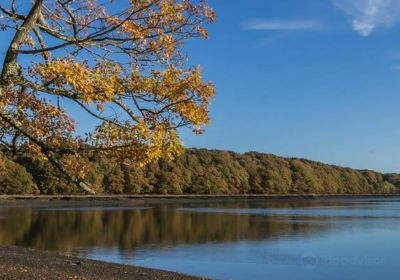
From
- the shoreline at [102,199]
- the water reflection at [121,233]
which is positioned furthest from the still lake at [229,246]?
the shoreline at [102,199]

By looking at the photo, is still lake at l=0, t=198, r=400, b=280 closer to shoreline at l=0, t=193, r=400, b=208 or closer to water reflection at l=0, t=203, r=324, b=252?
water reflection at l=0, t=203, r=324, b=252

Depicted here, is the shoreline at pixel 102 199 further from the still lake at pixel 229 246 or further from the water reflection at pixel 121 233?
the still lake at pixel 229 246

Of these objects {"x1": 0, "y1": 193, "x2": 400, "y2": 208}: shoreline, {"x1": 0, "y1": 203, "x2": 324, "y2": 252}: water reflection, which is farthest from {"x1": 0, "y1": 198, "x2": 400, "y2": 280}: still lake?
{"x1": 0, "y1": 193, "x2": 400, "y2": 208}: shoreline

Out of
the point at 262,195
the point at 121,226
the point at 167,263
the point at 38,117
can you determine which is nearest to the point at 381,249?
the point at 167,263

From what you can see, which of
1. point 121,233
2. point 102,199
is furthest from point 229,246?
point 102,199

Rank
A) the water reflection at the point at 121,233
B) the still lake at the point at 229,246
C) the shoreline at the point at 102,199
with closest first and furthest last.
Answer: the still lake at the point at 229,246 < the water reflection at the point at 121,233 < the shoreline at the point at 102,199

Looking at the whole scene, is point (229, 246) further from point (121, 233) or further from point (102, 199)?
point (102, 199)

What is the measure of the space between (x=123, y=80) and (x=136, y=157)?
5.29 ft

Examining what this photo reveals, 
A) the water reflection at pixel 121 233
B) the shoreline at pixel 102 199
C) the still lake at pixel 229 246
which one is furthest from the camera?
the shoreline at pixel 102 199

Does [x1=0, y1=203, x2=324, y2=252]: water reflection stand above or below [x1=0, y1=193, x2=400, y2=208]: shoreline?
below

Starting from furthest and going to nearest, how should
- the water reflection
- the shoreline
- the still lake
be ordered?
the shoreline → the water reflection → the still lake

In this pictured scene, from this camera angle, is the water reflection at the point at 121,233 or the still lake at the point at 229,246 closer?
the still lake at the point at 229,246

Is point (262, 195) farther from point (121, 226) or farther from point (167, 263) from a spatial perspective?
point (167, 263)

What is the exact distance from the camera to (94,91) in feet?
36.1
